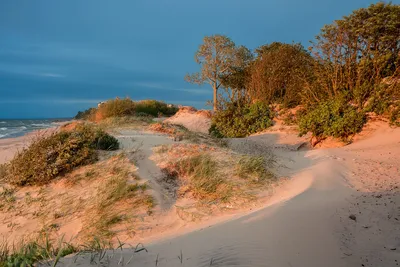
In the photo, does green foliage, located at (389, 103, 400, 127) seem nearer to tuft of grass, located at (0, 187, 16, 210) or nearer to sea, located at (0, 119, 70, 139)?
tuft of grass, located at (0, 187, 16, 210)

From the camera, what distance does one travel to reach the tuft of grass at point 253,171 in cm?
523

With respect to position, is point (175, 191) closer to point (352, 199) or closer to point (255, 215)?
point (255, 215)

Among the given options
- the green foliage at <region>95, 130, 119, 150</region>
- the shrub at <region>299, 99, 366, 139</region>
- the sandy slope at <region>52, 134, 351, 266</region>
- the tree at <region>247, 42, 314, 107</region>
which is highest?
the tree at <region>247, 42, 314, 107</region>

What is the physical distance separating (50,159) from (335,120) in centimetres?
894

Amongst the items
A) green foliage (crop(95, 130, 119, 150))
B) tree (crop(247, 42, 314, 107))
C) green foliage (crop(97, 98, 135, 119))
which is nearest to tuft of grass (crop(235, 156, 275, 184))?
green foliage (crop(95, 130, 119, 150))

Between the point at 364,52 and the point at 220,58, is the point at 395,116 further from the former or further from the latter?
the point at 220,58

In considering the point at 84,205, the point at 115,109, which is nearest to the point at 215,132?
the point at 115,109

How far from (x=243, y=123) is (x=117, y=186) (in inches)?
388

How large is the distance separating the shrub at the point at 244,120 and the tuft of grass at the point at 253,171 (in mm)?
7595

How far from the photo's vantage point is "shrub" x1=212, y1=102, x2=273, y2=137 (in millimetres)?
13242

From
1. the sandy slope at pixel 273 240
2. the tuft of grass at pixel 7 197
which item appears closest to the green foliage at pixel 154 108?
the tuft of grass at pixel 7 197

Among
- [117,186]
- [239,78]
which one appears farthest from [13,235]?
[239,78]

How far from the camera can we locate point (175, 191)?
16.1ft

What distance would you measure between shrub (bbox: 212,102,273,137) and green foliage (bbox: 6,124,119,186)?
8.83 meters
